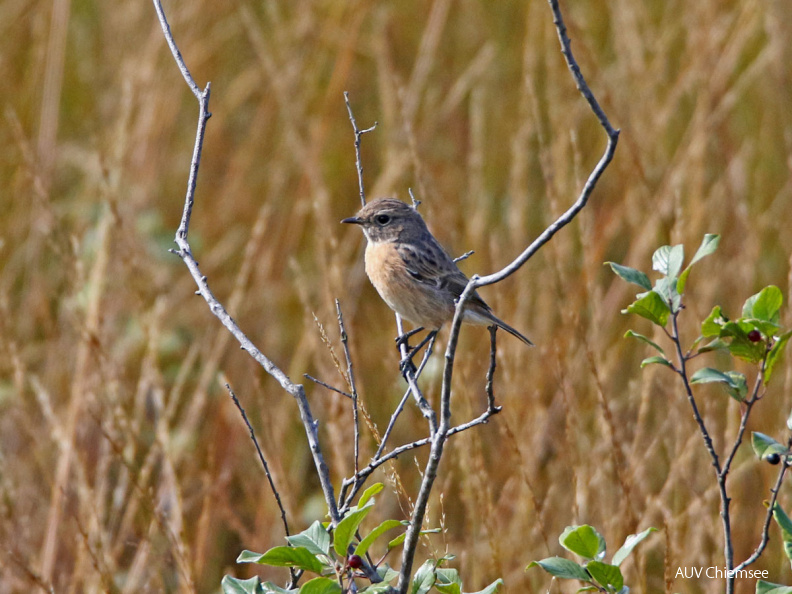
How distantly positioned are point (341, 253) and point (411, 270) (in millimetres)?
492

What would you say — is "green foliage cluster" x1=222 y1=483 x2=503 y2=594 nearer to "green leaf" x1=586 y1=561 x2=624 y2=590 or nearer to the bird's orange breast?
"green leaf" x1=586 y1=561 x2=624 y2=590

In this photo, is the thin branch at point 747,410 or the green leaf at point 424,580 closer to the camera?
the green leaf at point 424,580

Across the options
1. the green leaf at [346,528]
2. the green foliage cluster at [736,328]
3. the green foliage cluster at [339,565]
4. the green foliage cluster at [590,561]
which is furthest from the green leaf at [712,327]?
the green leaf at [346,528]

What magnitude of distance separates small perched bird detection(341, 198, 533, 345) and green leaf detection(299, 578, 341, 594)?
8.04 ft

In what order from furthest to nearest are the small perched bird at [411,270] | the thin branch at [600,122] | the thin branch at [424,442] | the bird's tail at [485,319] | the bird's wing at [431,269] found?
the bird's wing at [431,269], the small perched bird at [411,270], the bird's tail at [485,319], the thin branch at [424,442], the thin branch at [600,122]

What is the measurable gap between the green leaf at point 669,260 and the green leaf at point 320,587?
0.88 m

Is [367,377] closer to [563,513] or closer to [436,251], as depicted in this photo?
[436,251]

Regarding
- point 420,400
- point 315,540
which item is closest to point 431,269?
point 420,400

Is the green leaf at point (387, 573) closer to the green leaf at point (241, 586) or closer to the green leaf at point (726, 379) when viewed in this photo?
the green leaf at point (241, 586)

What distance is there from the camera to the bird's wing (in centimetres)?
418

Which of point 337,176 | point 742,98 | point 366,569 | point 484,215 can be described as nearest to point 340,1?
point 337,176

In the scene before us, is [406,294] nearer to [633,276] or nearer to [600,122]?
[633,276]

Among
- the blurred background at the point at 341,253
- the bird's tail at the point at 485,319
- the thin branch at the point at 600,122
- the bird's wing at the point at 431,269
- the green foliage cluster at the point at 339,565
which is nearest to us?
the thin branch at the point at 600,122

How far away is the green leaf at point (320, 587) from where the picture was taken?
4.91ft
